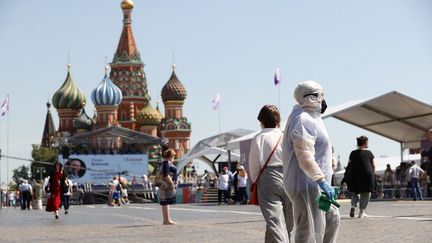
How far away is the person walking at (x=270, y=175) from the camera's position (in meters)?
9.10

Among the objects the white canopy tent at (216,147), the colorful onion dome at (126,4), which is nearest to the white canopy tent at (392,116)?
the white canopy tent at (216,147)

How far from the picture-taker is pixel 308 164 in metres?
7.34

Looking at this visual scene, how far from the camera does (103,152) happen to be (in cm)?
8944

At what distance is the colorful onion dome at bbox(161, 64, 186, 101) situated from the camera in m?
125

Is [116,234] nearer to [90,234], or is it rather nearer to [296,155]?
[90,234]

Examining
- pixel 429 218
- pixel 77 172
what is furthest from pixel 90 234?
pixel 77 172

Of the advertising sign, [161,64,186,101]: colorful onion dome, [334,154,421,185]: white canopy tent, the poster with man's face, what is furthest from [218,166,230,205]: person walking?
[161,64,186,101]: colorful onion dome

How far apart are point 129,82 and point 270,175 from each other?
115m

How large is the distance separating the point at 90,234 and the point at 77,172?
71.0 metres

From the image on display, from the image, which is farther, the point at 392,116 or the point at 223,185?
the point at 392,116

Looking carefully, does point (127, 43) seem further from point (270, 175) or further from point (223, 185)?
point (270, 175)

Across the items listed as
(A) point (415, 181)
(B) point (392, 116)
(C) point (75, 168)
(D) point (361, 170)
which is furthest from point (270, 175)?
(C) point (75, 168)

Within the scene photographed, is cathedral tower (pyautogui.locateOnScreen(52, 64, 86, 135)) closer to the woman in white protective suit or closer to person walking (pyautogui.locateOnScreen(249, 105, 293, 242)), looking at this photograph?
person walking (pyautogui.locateOnScreen(249, 105, 293, 242))

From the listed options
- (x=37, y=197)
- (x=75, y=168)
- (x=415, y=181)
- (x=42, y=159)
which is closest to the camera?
(x=415, y=181)
